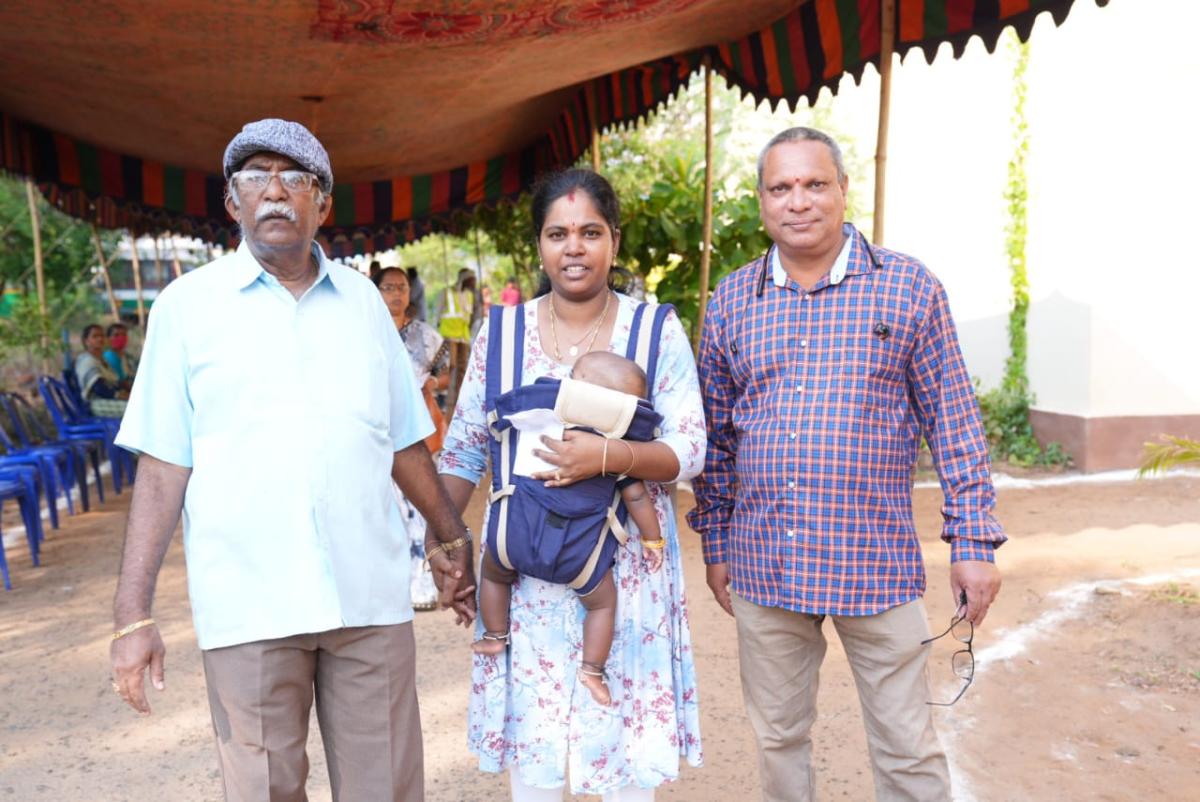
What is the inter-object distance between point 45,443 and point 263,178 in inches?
276

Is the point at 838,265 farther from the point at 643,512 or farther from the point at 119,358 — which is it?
the point at 119,358

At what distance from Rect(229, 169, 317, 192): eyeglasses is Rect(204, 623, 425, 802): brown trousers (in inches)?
36.2

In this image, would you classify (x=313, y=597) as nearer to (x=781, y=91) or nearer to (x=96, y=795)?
(x=96, y=795)

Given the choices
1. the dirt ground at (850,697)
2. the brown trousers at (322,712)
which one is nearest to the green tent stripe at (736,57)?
the dirt ground at (850,697)

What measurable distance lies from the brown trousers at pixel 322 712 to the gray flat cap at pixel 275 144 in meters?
0.98

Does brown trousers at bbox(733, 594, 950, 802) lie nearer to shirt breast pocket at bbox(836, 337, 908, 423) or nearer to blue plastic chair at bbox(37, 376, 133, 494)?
shirt breast pocket at bbox(836, 337, 908, 423)

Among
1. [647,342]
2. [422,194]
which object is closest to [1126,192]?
[422,194]

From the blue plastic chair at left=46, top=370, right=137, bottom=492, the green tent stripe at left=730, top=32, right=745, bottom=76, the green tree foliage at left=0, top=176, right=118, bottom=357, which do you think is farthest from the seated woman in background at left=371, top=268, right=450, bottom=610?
the green tree foliage at left=0, top=176, right=118, bottom=357

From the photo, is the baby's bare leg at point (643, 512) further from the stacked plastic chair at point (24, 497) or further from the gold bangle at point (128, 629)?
the stacked plastic chair at point (24, 497)

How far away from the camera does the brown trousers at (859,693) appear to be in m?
2.30

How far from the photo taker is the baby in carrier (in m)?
2.17

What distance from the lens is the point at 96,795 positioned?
3.26 m

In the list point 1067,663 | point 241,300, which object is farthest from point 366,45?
point 1067,663

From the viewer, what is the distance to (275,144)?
200cm
